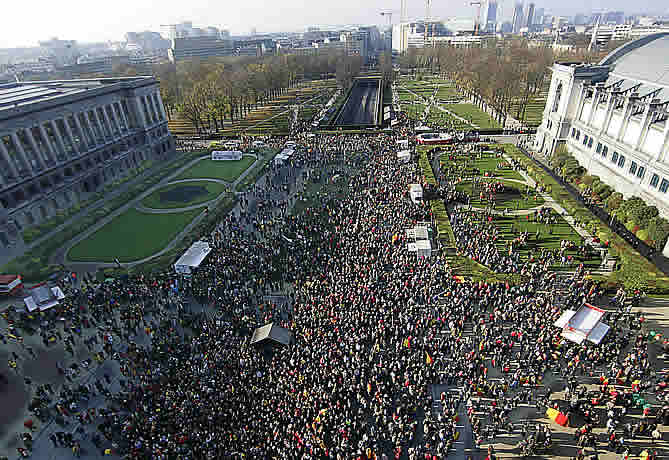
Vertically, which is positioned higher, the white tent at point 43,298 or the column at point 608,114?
the column at point 608,114

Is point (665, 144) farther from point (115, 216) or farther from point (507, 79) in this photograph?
point (115, 216)

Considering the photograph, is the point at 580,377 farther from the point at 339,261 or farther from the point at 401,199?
the point at 401,199

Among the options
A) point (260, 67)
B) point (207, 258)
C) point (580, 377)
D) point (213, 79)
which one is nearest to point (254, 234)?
point (207, 258)

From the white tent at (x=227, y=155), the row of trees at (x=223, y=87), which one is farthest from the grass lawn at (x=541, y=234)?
the row of trees at (x=223, y=87)

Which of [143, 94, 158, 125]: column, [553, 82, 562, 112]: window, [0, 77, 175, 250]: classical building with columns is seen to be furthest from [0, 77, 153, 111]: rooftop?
[553, 82, 562, 112]: window

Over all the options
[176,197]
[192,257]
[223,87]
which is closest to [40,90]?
[176,197]

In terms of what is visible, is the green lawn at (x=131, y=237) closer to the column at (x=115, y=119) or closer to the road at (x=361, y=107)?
the column at (x=115, y=119)

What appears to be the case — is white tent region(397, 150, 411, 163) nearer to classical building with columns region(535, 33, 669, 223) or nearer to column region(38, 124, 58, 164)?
classical building with columns region(535, 33, 669, 223)
